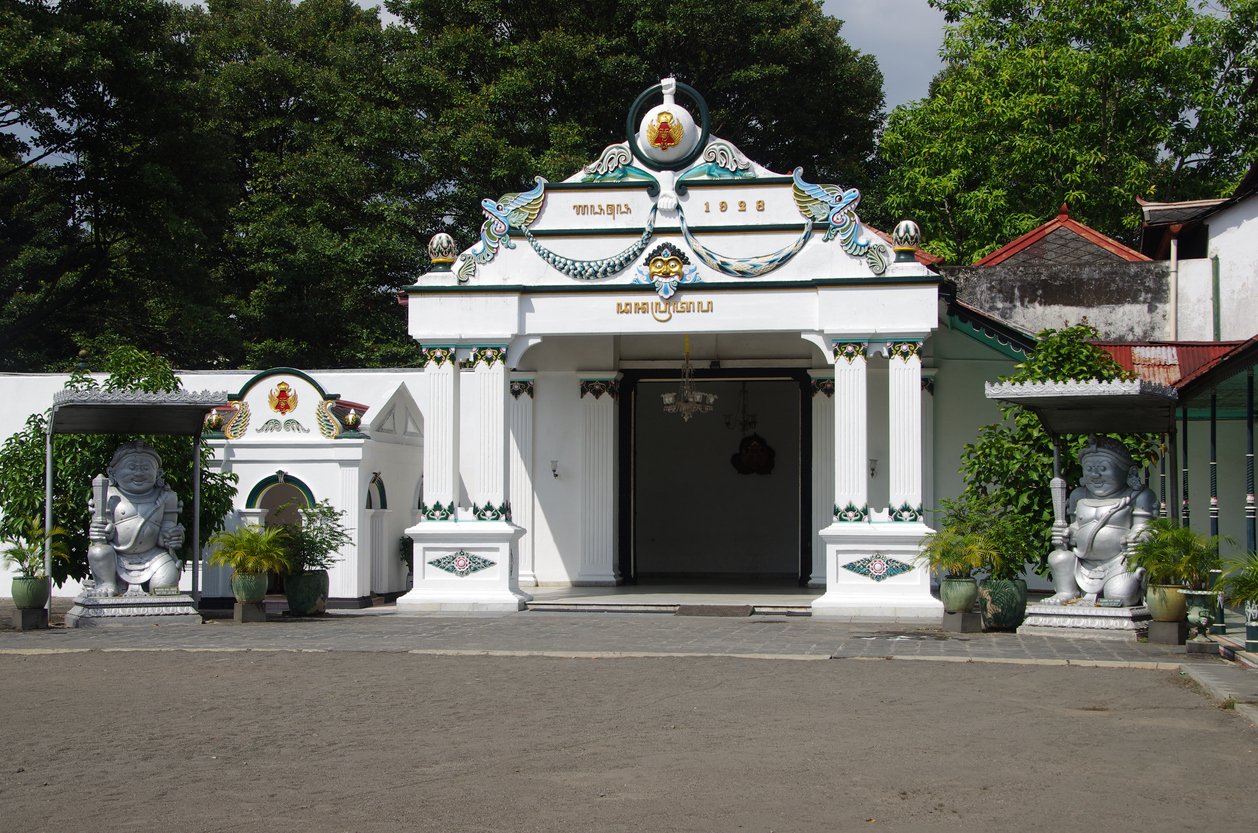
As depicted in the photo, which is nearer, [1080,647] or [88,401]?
[1080,647]

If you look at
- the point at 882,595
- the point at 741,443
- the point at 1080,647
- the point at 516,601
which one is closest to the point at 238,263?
the point at 741,443

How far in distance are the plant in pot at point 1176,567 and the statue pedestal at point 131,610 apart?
1005cm

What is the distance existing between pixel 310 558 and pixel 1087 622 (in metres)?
8.87

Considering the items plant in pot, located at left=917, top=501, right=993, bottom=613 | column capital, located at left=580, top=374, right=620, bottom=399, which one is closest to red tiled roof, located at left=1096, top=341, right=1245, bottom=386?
column capital, located at left=580, top=374, right=620, bottom=399

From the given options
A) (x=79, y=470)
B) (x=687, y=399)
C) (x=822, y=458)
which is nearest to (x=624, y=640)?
(x=687, y=399)

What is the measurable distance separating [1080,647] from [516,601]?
7.38m

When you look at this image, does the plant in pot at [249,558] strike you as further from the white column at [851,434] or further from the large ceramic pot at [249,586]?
the white column at [851,434]

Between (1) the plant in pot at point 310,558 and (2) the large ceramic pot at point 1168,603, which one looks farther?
(1) the plant in pot at point 310,558

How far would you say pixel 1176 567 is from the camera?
45.5ft

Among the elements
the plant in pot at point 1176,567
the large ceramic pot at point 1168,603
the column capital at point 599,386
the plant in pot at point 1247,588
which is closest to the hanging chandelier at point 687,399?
the column capital at point 599,386

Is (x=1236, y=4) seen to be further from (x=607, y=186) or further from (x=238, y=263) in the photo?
(x=238, y=263)

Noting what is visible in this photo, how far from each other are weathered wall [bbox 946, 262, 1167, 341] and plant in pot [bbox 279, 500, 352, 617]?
12050 mm

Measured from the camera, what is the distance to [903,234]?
18672 mm

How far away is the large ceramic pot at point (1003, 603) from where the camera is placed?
51.2ft
